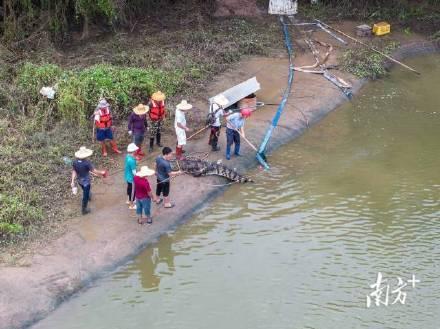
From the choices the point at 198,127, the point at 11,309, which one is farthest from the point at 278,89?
the point at 11,309

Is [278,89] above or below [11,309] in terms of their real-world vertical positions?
above

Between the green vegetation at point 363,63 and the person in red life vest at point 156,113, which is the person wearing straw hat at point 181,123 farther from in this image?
the green vegetation at point 363,63

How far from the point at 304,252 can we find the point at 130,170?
11.1 ft

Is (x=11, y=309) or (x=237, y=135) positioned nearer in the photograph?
(x=11, y=309)

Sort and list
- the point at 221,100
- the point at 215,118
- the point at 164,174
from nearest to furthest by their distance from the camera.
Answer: the point at 164,174 → the point at 215,118 → the point at 221,100

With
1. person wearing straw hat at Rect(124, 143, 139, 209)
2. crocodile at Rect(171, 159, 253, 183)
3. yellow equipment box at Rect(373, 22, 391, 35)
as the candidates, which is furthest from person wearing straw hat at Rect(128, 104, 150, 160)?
yellow equipment box at Rect(373, 22, 391, 35)

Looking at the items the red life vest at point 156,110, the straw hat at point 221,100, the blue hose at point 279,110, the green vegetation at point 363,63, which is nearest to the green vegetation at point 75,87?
the blue hose at point 279,110

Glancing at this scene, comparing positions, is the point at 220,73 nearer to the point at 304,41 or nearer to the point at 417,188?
the point at 304,41

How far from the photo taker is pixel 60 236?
11258mm

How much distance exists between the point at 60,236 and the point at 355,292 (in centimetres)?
505

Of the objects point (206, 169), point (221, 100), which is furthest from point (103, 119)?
point (221, 100)

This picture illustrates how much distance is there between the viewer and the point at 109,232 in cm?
1147

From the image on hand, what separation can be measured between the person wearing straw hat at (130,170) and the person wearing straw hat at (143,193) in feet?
1.07

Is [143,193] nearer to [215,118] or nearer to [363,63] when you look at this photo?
[215,118]
